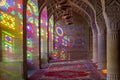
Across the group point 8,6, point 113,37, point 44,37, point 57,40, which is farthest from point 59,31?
point 113,37

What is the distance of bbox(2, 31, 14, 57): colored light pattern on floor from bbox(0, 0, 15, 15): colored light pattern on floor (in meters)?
1.01

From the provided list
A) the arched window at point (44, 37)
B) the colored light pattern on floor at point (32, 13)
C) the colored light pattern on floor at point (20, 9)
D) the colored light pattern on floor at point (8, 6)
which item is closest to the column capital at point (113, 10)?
the colored light pattern on floor at point (20, 9)

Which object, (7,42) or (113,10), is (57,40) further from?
(113,10)

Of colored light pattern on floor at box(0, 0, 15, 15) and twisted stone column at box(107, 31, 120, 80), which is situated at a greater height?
colored light pattern on floor at box(0, 0, 15, 15)

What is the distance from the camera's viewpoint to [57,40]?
89.6 feet

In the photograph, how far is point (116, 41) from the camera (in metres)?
9.64

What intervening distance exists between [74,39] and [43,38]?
7669mm

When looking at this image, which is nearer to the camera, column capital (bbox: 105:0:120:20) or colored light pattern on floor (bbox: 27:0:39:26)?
column capital (bbox: 105:0:120:20)

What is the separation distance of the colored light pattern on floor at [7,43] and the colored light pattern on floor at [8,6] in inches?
39.9

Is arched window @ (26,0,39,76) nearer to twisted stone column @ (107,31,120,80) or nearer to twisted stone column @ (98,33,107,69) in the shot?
twisted stone column @ (98,33,107,69)

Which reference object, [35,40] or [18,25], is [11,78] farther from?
[35,40]

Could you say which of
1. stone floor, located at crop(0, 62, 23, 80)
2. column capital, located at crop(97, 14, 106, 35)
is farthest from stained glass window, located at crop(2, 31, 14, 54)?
column capital, located at crop(97, 14, 106, 35)

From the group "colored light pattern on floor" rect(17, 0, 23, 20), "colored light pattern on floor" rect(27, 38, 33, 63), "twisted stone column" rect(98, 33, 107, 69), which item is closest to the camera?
"colored light pattern on floor" rect(17, 0, 23, 20)

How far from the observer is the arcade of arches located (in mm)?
9742
